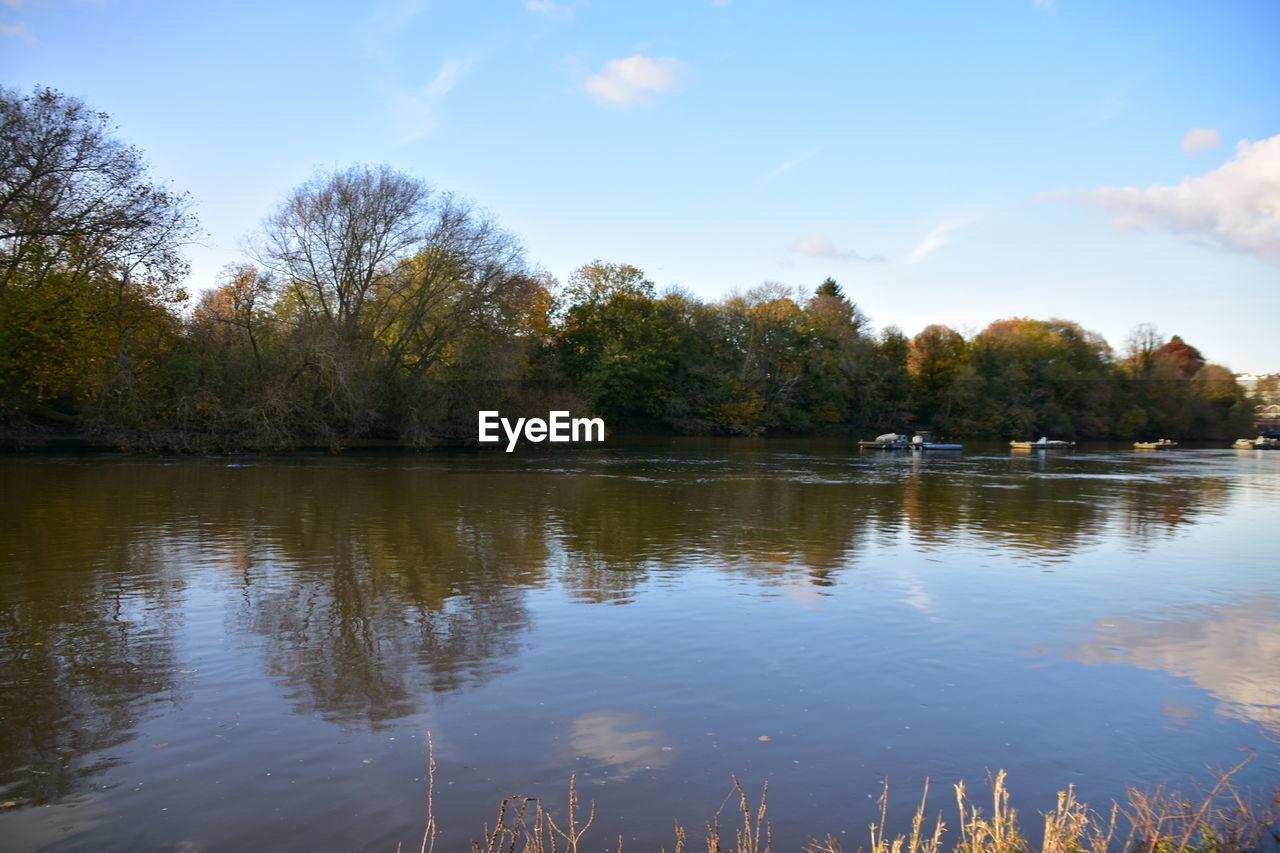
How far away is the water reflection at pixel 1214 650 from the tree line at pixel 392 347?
108 ft

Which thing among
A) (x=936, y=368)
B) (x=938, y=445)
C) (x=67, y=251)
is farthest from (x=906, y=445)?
(x=67, y=251)

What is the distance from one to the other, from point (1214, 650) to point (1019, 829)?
620cm

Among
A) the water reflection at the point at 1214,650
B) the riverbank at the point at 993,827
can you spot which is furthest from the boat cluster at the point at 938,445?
the riverbank at the point at 993,827

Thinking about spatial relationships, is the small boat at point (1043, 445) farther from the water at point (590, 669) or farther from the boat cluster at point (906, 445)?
the water at point (590, 669)

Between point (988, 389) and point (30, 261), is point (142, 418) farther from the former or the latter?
point (988, 389)

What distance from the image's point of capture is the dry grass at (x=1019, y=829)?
5.20 meters

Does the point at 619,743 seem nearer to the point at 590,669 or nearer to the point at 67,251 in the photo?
the point at 590,669

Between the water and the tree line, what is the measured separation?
51.0 ft

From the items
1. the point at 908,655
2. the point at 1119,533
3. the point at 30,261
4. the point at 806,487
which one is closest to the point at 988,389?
the point at 806,487

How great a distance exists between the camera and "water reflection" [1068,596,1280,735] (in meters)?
8.60

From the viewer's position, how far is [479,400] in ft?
165

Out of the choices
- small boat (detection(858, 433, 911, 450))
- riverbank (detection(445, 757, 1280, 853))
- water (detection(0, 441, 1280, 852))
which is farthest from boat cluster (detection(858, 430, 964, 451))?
riverbank (detection(445, 757, 1280, 853))

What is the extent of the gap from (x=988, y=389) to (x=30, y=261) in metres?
84.3

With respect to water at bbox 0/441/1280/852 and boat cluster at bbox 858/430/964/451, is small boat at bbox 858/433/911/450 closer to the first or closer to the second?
boat cluster at bbox 858/430/964/451
